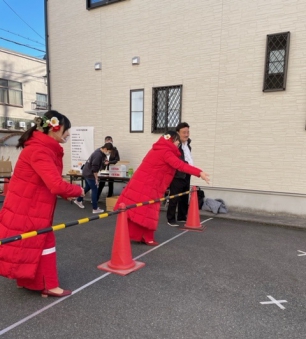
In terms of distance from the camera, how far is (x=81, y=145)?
916 centimetres

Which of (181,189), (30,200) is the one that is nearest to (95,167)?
(181,189)

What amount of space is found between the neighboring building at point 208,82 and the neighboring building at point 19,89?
11.8 metres

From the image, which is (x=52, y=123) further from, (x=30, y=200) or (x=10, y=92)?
(x=10, y=92)

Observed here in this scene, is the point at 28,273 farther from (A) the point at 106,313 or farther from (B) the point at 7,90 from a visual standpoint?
(B) the point at 7,90

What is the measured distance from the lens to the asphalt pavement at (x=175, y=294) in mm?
2404

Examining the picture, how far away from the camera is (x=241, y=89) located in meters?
6.54

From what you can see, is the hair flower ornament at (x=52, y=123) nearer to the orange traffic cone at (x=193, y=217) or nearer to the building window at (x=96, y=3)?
the orange traffic cone at (x=193, y=217)

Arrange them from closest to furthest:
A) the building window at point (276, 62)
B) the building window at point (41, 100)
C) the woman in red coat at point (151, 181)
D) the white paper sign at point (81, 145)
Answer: the woman in red coat at point (151, 181), the building window at point (276, 62), the white paper sign at point (81, 145), the building window at point (41, 100)

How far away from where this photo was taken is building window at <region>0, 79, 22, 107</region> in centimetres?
1959

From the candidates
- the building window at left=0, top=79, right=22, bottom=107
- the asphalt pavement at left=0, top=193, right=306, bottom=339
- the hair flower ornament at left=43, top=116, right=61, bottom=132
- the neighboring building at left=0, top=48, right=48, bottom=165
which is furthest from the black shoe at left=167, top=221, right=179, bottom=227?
the building window at left=0, top=79, right=22, bottom=107

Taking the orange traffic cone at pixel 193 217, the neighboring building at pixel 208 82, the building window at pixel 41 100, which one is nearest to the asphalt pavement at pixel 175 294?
the orange traffic cone at pixel 193 217

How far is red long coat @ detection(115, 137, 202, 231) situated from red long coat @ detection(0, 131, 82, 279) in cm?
174

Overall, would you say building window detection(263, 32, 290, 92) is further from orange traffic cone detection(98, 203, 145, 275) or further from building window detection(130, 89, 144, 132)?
orange traffic cone detection(98, 203, 145, 275)

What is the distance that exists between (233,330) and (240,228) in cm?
337
